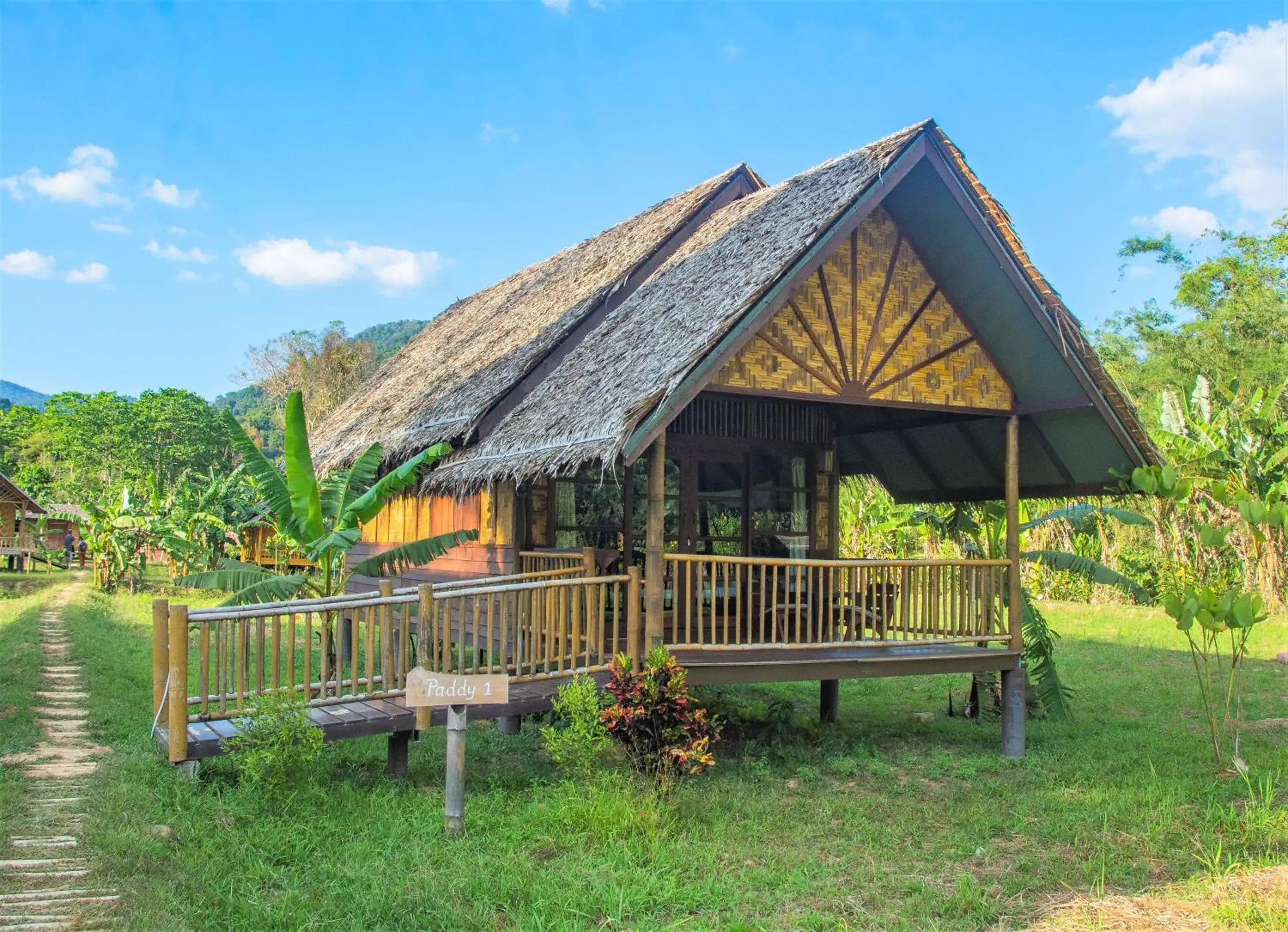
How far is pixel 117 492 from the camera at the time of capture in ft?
108

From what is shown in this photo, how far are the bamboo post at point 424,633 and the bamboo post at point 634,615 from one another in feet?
5.17

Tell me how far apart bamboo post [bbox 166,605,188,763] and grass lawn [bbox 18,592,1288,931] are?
292 mm

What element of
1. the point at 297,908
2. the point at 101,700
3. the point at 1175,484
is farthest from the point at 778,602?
the point at 101,700

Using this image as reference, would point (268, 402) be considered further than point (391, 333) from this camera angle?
No

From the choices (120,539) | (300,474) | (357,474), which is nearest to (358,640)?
(300,474)

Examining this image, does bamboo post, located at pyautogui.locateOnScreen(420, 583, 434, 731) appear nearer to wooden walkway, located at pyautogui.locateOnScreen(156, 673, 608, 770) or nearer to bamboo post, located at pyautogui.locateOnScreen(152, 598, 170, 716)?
wooden walkway, located at pyautogui.locateOnScreen(156, 673, 608, 770)

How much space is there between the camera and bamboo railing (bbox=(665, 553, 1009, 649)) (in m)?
8.76

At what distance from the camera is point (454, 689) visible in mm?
6891

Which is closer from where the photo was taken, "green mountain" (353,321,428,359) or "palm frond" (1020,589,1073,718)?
"palm frond" (1020,589,1073,718)

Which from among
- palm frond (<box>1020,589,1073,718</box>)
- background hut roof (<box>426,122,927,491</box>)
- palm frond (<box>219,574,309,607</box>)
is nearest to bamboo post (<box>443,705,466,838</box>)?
background hut roof (<box>426,122,927,491</box>)

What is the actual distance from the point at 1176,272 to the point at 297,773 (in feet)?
110

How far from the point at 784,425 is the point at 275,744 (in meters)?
7.14

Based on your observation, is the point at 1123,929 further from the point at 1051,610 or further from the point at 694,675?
the point at 1051,610

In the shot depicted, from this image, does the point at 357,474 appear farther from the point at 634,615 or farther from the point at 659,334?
the point at 634,615
